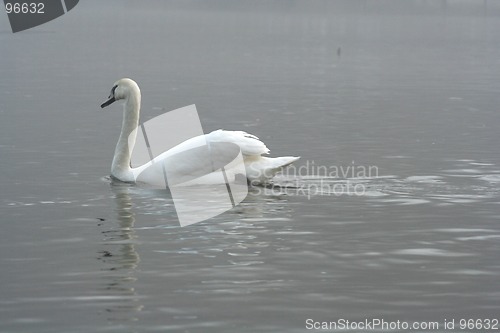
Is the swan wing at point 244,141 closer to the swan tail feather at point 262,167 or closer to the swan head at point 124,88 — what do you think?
the swan tail feather at point 262,167

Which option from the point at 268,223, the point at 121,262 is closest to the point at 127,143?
the point at 268,223

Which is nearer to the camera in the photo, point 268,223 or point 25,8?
point 268,223

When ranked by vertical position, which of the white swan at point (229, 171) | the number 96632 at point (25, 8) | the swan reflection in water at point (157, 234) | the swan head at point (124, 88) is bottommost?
the number 96632 at point (25, 8)

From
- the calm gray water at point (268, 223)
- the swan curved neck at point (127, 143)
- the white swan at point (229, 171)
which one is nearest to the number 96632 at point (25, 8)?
the calm gray water at point (268, 223)

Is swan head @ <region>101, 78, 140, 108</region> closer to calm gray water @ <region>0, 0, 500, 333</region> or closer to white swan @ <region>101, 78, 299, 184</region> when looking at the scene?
calm gray water @ <region>0, 0, 500, 333</region>

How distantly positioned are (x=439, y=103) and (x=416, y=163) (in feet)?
41.2

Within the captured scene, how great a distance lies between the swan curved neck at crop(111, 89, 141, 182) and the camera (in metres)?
16.3

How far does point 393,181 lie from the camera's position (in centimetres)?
1648

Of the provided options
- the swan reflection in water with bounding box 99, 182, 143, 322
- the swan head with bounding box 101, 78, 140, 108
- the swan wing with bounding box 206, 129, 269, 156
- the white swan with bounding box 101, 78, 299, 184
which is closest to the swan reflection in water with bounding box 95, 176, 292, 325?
the swan reflection in water with bounding box 99, 182, 143, 322

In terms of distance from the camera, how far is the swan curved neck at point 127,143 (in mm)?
16266

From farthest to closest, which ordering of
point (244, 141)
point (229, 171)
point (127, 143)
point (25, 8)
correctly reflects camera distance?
point (25, 8)
point (127, 143)
point (229, 171)
point (244, 141)

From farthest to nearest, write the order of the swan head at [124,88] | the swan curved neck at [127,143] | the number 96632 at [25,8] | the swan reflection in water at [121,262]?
the number 96632 at [25,8]
the swan head at [124,88]
the swan curved neck at [127,143]
the swan reflection in water at [121,262]

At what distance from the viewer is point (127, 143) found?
16.5m

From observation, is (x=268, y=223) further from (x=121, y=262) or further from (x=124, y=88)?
(x=124, y=88)
